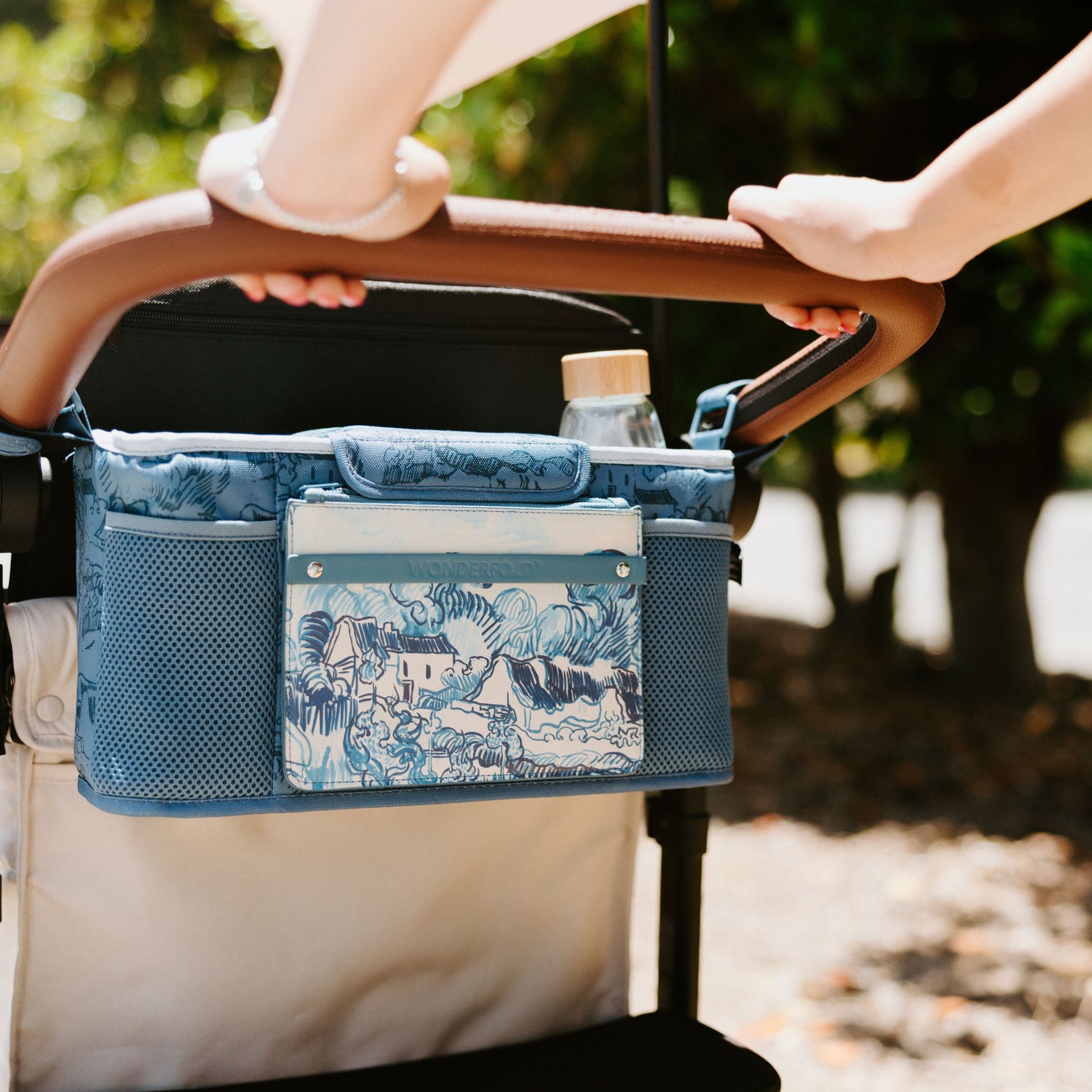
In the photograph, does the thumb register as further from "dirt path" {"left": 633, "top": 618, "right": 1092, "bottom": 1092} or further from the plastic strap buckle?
"dirt path" {"left": 633, "top": 618, "right": 1092, "bottom": 1092}

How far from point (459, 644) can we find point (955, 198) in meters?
0.46

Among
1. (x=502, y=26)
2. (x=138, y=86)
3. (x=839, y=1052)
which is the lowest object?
(x=839, y=1052)

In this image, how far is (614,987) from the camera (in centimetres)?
120

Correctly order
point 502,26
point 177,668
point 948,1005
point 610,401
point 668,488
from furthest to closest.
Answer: point 948,1005 → point 502,26 → point 610,401 → point 668,488 → point 177,668

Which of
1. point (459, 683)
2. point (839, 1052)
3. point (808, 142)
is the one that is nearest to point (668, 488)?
point (459, 683)

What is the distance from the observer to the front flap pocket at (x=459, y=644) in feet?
2.81

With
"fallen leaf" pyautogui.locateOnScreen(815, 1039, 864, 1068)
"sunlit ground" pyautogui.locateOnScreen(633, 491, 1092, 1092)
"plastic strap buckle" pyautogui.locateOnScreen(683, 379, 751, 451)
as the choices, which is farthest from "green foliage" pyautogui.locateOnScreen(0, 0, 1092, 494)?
"plastic strap buckle" pyautogui.locateOnScreen(683, 379, 751, 451)

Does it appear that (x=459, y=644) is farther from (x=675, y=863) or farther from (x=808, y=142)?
(x=808, y=142)

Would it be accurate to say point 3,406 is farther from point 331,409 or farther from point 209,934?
point 209,934

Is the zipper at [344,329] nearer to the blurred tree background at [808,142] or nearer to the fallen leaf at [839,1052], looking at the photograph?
the blurred tree background at [808,142]

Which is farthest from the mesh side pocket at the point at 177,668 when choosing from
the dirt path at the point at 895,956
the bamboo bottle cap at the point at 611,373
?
the dirt path at the point at 895,956

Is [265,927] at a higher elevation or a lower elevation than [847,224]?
lower

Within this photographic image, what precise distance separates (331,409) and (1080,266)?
1.70 m

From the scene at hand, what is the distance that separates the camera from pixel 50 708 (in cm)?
94
